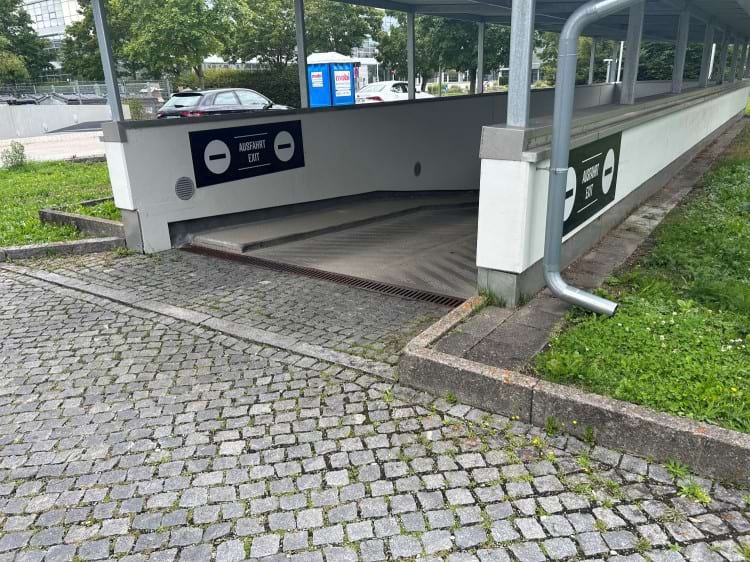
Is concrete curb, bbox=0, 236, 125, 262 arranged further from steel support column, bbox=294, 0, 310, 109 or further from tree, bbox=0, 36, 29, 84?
tree, bbox=0, 36, 29, 84

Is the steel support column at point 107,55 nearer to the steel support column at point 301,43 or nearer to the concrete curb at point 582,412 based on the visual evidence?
the steel support column at point 301,43

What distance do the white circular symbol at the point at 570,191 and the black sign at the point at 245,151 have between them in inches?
177

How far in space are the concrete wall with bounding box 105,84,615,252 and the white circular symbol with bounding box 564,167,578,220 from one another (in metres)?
4.49

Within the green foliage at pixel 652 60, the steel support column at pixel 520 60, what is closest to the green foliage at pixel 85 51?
the green foliage at pixel 652 60

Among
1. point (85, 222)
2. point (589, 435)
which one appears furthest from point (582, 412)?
point (85, 222)

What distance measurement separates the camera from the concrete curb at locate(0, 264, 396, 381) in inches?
172

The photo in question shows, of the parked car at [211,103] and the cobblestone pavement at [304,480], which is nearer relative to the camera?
the cobblestone pavement at [304,480]

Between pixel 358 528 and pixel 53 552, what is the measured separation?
135 centimetres

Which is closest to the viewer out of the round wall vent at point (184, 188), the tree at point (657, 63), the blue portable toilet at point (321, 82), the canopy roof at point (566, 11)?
the round wall vent at point (184, 188)

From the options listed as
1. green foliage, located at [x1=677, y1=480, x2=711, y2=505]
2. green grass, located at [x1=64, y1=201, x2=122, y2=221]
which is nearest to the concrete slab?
green grass, located at [x1=64, y1=201, x2=122, y2=221]

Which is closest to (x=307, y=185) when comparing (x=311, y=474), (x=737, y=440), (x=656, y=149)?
(x=656, y=149)

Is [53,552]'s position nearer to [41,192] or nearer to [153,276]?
[153,276]

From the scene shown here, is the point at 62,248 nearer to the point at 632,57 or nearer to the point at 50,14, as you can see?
the point at 632,57

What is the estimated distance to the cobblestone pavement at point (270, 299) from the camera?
4906 mm
